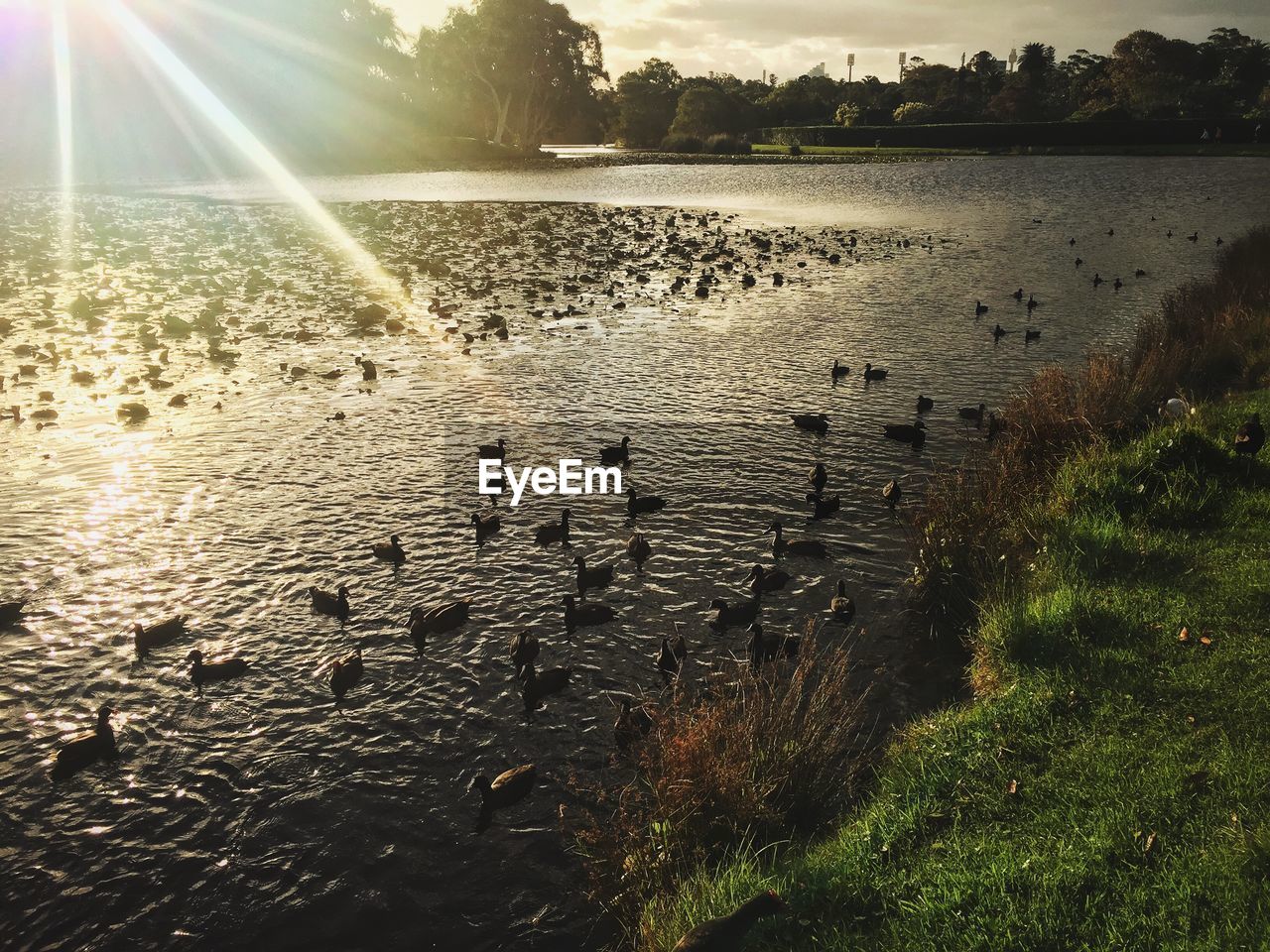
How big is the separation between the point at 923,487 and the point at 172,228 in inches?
2172

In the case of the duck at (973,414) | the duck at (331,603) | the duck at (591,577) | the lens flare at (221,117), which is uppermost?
the lens flare at (221,117)

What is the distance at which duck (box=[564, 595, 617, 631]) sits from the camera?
1102cm

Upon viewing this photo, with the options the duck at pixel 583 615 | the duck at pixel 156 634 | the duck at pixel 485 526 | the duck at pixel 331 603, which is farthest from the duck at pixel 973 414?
the duck at pixel 156 634

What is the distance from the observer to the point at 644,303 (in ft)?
103

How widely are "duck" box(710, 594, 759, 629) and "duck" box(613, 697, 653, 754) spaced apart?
2302mm

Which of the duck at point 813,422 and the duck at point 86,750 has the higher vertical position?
the duck at point 813,422

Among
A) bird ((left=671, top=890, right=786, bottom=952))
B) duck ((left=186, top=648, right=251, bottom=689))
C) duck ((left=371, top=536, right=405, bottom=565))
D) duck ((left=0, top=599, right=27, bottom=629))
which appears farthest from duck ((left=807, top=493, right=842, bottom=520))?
duck ((left=0, top=599, right=27, bottom=629))

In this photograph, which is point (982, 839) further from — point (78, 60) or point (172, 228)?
point (78, 60)

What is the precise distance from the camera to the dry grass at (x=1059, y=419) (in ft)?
37.0

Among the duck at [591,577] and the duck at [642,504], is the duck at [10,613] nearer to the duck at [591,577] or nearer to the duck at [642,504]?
the duck at [591,577]

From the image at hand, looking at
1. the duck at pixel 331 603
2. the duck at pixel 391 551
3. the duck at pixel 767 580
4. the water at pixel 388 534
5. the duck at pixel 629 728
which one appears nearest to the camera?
the water at pixel 388 534

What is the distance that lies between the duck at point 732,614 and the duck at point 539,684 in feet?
7.37

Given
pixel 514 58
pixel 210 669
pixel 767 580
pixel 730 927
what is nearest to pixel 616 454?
pixel 767 580

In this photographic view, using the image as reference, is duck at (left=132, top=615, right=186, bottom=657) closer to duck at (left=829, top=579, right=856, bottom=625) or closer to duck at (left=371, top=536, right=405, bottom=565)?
duck at (left=371, top=536, right=405, bottom=565)
